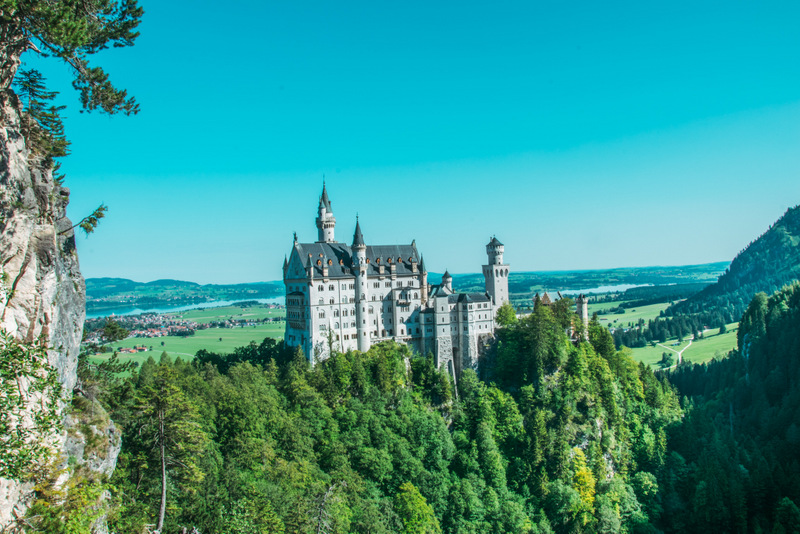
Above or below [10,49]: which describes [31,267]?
below

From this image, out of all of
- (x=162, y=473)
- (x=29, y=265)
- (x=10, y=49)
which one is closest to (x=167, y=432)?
(x=162, y=473)

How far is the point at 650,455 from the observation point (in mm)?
93812

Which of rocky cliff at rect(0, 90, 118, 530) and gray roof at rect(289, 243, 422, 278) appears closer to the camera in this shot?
rocky cliff at rect(0, 90, 118, 530)

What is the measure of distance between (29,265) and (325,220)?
66090 mm

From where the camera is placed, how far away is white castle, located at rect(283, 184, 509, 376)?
84.4 meters

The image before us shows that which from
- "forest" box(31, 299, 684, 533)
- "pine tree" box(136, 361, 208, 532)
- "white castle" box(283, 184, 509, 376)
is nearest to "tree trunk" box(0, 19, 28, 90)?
"forest" box(31, 299, 684, 533)

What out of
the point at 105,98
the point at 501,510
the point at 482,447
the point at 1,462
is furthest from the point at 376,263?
the point at 1,462

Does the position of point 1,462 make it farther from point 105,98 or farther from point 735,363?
point 735,363

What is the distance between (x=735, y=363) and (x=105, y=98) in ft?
498

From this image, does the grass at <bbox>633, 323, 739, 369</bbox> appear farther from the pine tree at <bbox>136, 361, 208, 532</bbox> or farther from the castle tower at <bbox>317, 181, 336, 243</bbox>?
the pine tree at <bbox>136, 361, 208, 532</bbox>

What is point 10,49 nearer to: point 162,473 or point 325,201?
point 162,473

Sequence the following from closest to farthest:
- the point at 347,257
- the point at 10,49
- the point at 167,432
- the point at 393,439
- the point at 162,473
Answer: the point at 10,49, the point at 167,432, the point at 162,473, the point at 393,439, the point at 347,257

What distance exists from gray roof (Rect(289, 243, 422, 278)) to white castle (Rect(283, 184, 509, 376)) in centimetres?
14

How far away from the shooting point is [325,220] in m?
94.1
